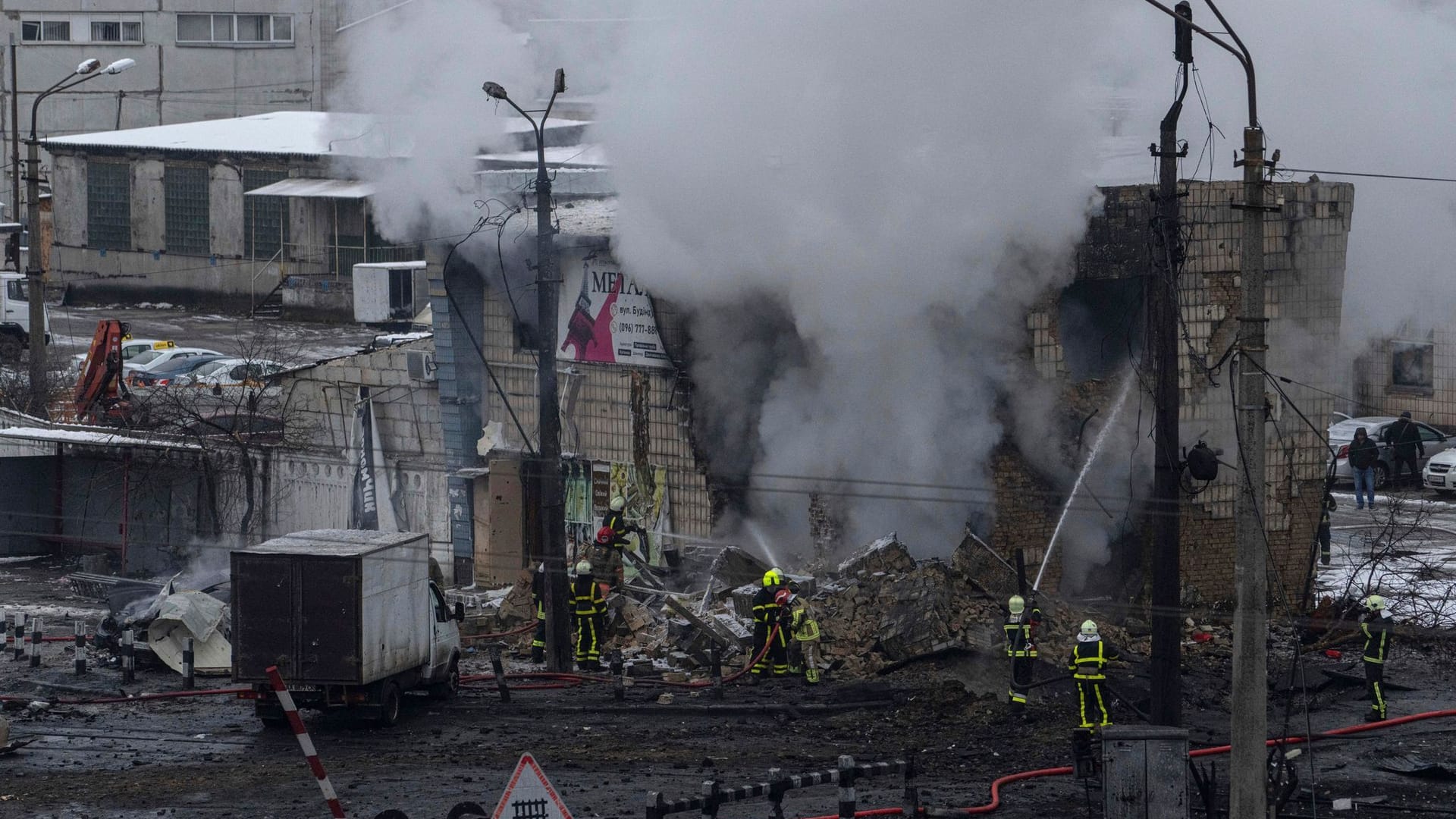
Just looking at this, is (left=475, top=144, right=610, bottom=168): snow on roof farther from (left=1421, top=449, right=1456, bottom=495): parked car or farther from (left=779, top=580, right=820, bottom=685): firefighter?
(left=1421, top=449, right=1456, bottom=495): parked car

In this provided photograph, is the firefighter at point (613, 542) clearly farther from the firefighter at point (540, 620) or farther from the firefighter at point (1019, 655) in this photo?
the firefighter at point (1019, 655)

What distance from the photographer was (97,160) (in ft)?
146

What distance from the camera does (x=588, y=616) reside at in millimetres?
18516

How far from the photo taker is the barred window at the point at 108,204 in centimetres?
4444

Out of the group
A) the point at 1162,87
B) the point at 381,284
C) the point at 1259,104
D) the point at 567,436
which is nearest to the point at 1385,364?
the point at 1162,87

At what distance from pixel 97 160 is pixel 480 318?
79.9ft

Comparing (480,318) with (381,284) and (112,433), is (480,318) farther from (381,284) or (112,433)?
(381,284)

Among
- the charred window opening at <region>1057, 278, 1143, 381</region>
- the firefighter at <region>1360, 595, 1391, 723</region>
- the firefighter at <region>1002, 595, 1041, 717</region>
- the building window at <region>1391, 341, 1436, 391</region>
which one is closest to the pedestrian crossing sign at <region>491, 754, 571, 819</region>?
the firefighter at <region>1002, 595, 1041, 717</region>

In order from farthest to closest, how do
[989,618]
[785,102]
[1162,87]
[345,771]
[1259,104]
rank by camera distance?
[1162,87] < [1259,104] < [785,102] < [989,618] < [345,771]

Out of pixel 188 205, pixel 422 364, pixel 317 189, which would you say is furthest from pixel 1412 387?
pixel 188 205

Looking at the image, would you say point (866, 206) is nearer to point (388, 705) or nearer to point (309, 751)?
point (388, 705)

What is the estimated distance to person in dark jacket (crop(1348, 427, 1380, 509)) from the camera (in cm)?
2623

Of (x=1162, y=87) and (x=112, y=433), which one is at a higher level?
(x=1162, y=87)

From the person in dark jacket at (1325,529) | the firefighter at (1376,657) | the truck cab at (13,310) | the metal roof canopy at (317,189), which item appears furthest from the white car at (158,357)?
the firefighter at (1376,657)
